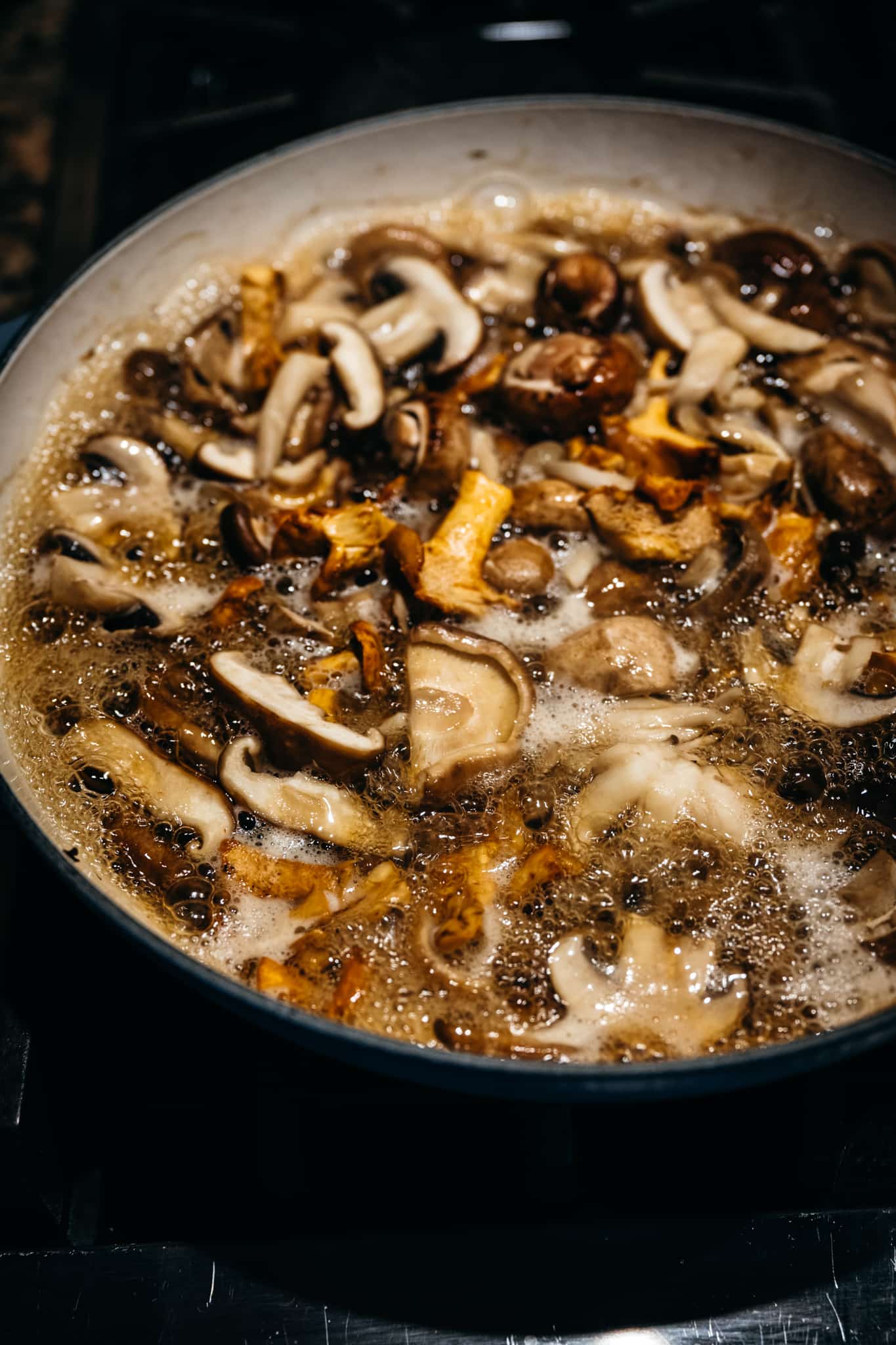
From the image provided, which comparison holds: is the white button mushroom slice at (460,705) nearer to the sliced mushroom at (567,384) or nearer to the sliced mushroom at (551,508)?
the sliced mushroom at (551,508)

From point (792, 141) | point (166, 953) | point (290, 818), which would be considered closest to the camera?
point (166, 953)

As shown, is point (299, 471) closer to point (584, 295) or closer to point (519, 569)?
point (519, 569)

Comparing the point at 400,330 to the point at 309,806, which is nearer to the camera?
the point at 309,806

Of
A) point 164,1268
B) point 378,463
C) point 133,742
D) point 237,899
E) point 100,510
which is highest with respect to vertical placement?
point 378,463

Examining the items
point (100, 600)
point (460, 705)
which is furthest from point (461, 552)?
point (100, 600)

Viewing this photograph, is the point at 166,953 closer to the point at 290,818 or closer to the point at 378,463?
the point at 290,818

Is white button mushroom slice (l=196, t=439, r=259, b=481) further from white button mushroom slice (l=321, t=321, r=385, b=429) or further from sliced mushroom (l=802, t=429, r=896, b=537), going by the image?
sliced mushroom (l=802, t=429, r=896, b=537)

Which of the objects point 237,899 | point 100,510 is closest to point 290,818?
point 237,899
